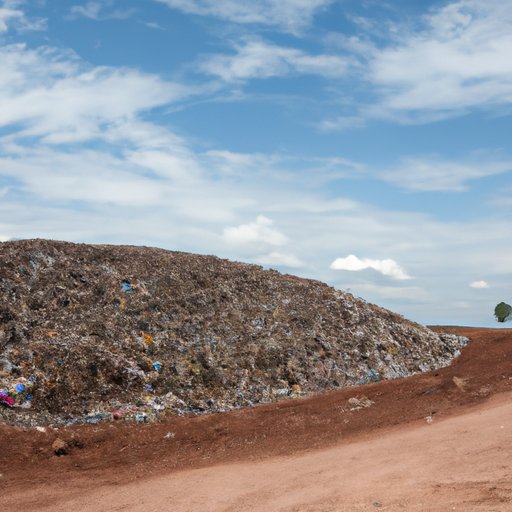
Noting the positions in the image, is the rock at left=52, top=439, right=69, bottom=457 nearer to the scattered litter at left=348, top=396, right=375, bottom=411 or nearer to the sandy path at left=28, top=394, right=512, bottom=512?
the sandy path at left=28, top=394, right=512, bottom=512

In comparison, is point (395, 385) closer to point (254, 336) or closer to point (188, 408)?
point (254, 336)

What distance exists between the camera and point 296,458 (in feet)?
43.0

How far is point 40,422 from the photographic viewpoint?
14977mm

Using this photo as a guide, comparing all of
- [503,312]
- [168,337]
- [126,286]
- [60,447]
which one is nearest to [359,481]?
[60,447]

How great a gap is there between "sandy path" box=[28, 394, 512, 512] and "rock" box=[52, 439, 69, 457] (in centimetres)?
240

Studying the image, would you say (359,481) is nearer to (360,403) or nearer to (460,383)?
(360,403)

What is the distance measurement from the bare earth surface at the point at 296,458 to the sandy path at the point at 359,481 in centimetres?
3

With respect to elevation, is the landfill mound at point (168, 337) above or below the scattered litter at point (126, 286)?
below

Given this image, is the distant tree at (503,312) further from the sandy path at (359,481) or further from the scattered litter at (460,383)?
the sandy path at (359,481)

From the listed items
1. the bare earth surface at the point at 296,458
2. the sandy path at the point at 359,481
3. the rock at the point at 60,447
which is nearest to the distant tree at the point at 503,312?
the bare earth surface at the point at 296,458

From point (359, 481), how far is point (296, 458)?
8.48 ft

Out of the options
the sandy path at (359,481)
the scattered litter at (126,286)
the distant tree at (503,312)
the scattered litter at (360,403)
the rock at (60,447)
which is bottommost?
the sandy path at (359,481)

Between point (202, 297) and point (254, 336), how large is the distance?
338 cm

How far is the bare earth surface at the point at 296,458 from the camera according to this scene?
10242mm
